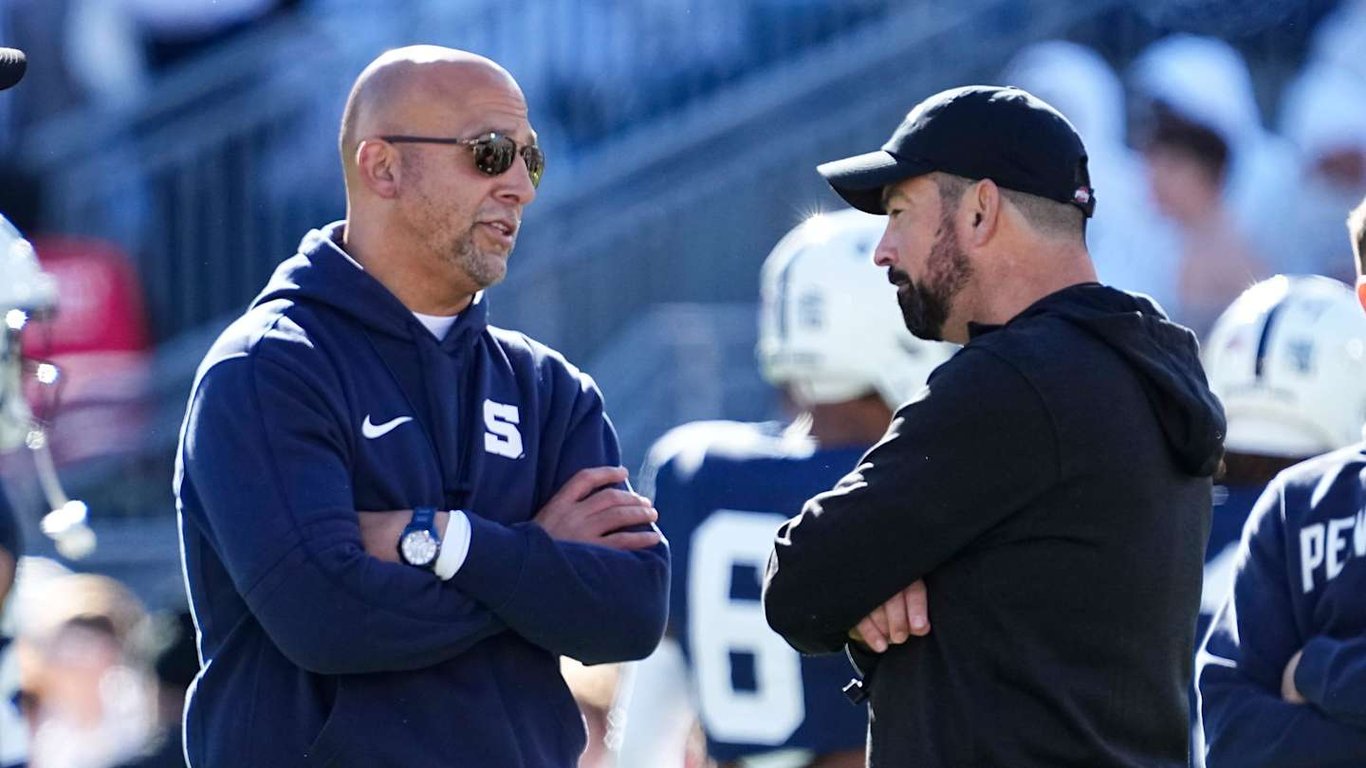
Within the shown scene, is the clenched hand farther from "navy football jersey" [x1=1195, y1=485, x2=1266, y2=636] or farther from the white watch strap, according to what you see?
"navy football jersey" [x1=1195, y1=485, x2=1266, y2=636]

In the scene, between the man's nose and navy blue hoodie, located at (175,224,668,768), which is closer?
navy blue hoodie, located at (175,224,668,768)

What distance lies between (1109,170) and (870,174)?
16.1 feet

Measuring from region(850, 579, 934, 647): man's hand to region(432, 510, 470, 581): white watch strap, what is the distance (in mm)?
655

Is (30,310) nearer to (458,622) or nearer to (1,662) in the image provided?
(1,662)

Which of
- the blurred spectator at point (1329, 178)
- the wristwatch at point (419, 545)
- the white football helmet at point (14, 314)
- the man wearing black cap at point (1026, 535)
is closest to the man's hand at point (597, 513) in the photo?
the wristwatch at point (419, 545)

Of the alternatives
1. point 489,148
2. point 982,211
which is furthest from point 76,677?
point 982,211

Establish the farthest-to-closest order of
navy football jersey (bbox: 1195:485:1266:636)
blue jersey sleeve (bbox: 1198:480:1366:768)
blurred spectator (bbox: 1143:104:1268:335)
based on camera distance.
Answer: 1. blurred spectator (bbox: 1143:104:1268:335)
2. navy football jersey (bbox: 1195:485:1266:636)
3. blue jersey sleeve (bbox: 1198:480:1366:768)

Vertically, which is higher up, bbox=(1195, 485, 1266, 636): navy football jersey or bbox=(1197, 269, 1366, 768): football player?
bbox=(1197, 269, 1366, 768): football player

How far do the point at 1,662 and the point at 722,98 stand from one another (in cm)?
510

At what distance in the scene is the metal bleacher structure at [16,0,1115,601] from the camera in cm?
885

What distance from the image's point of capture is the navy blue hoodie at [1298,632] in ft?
13.6

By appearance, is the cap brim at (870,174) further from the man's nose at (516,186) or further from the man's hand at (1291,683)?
the man's hand at (1291,683)

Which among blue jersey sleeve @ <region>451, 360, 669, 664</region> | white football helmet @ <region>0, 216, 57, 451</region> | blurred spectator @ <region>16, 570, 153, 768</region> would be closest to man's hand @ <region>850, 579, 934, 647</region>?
blue jersey sleeve @ <region>451, 360, 669, 664</region>

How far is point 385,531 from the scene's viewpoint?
3.54m
